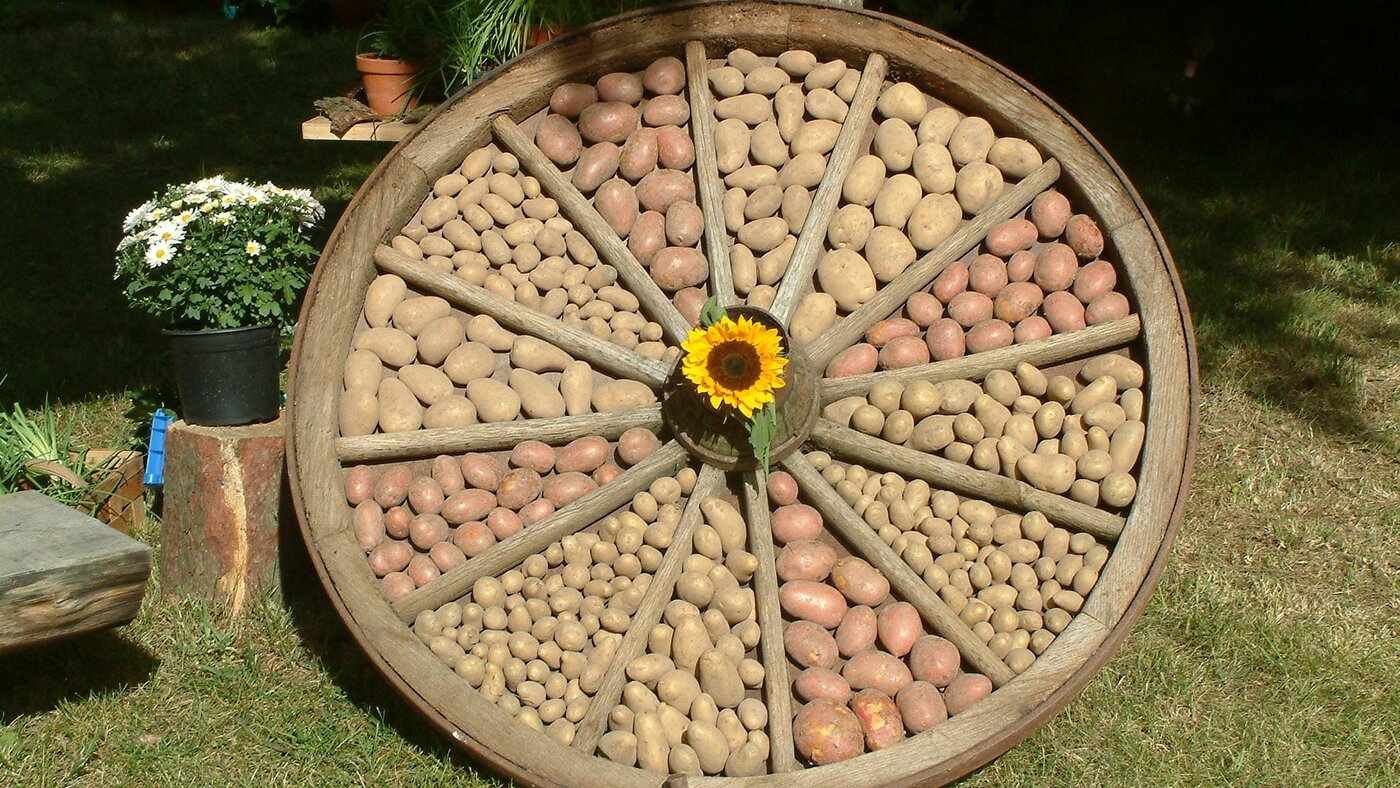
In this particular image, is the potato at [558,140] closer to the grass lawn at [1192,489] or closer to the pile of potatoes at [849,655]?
the pile of potatoes at [849,655]

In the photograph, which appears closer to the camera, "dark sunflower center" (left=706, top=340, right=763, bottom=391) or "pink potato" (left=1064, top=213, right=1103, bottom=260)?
"dark sunflower center" (left=706, top=340, right=763, bottom=391)

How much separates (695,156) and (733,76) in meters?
0.22

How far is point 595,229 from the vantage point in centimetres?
296

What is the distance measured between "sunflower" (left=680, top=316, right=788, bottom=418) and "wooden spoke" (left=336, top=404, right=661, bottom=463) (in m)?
0.29

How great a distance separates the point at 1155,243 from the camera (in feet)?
9.03

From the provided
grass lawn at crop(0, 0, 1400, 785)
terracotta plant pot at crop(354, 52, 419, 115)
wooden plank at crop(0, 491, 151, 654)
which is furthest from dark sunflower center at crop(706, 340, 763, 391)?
terracotta plant pot at crop(354, 52, 419, 115)

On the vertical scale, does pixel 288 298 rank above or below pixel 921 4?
below

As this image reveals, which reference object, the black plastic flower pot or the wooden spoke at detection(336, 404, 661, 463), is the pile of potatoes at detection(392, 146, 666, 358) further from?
the black plastic flower pot

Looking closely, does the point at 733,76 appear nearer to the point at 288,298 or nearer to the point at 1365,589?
the point at 288,298

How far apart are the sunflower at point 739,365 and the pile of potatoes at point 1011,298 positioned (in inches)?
13.4

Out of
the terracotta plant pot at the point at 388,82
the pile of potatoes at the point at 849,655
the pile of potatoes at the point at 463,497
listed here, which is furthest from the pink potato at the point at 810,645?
the terracotta plant pot at the point at 388,82

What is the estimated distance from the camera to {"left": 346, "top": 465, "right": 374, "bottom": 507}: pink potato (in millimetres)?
2828

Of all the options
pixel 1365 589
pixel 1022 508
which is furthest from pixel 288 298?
pixel 1365 589

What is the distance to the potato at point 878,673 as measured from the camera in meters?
2.57
